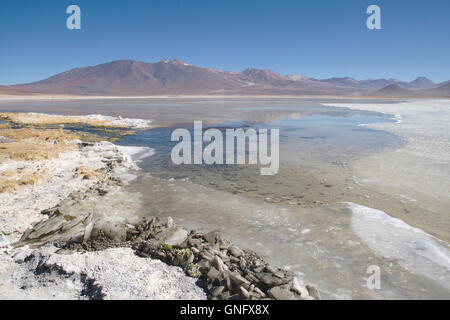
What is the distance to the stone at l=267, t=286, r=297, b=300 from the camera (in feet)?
11.5

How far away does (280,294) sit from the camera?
3.54 m

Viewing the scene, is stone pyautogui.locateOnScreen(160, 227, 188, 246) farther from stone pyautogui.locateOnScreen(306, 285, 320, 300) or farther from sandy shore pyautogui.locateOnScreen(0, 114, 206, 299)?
stone pyautogui.locateOnScreen(306, 285, 320, 300)

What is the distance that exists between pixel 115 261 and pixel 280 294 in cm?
239

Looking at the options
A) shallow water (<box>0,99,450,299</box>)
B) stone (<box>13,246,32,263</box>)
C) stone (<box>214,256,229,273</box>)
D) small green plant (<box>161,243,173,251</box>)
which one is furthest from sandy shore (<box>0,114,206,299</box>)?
shallow water (<box>0,99,450,299</box>)

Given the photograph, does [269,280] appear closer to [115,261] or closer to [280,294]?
[280,294]

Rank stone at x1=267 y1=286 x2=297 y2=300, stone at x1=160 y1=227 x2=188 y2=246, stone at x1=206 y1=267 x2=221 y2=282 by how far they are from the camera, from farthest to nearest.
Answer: stone at x1=160 y1=227 x2=188 y2=246 < stone at x1=206 y1=267 x2=221 y2=282 < stone at x1=267 y1=286 x2=297 y2=300

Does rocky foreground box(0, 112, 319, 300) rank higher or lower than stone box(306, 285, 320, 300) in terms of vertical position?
higher

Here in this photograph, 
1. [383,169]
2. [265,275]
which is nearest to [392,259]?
[265,275]

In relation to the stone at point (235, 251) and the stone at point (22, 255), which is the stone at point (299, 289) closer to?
the stone at point (235, 251)

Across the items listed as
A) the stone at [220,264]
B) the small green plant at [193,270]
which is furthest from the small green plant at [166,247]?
the stone at [220,264]

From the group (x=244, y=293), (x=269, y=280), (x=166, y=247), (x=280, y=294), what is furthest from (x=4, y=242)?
(x=280, y=294)

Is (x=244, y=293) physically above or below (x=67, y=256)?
below

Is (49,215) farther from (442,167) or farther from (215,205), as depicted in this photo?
(442,167)

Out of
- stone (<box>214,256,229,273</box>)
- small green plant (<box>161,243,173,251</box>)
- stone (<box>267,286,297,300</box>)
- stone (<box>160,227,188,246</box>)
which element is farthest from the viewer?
stone (<box>160,227,188,246</box>)
